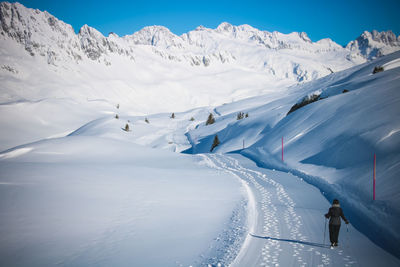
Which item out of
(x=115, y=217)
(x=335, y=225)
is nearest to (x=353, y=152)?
(x=335, y=225)

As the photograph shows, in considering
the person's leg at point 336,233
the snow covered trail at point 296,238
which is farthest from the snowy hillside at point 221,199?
the person's leg at point 336,233

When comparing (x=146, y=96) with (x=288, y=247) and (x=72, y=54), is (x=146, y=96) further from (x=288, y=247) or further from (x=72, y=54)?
(x=288, y=247)

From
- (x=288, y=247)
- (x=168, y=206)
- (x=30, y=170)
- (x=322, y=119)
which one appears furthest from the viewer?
(x=322, y=119)

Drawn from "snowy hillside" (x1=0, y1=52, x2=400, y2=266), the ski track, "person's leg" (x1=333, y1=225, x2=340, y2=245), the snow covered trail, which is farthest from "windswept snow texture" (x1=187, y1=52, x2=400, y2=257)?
the ski track

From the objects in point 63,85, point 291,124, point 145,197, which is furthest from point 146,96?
point 145,197

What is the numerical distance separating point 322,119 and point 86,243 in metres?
19.0

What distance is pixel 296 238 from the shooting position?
7.15 m

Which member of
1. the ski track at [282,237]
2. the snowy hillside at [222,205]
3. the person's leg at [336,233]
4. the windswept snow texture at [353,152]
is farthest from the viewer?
the windswept snow texture at [353,152]

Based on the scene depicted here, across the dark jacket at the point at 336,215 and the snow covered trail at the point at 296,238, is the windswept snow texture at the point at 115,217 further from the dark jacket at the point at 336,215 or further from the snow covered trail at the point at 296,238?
the dark jacket at the point at 336,215

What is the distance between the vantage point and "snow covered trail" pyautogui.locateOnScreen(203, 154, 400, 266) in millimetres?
6051

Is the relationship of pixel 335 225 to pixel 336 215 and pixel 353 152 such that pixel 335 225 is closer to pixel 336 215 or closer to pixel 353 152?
pixel 336 215

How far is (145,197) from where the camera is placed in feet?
35.1

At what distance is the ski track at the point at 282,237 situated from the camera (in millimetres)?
6008

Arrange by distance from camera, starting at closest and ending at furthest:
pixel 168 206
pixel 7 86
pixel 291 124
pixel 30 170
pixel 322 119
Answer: pixel 168 206, pixel 30 170, pixel 322 119, pixel 291 124, pixel 7 86
